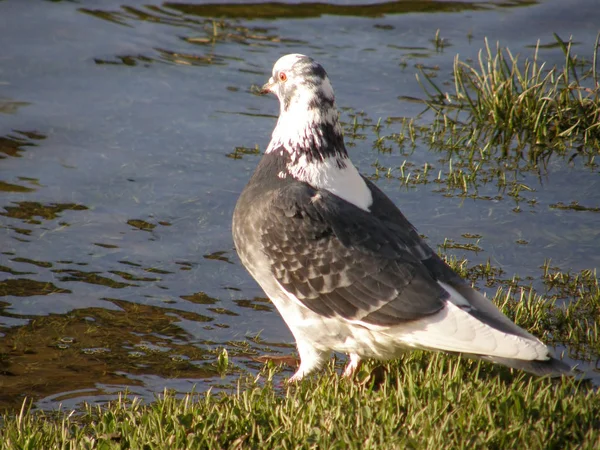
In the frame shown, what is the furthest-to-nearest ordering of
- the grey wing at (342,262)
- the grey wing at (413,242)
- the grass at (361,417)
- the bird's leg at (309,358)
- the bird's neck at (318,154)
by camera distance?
the bird's neck at (318,154) → the bird's leg at (309,358) → the grey wing at (413,242) → the grey wing at (342,262) → the grass at (361,417)

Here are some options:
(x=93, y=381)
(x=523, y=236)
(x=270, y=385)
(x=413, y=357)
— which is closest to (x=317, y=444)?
(x=270, y=385)

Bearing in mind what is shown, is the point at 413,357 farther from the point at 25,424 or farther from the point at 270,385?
the point at 25,424

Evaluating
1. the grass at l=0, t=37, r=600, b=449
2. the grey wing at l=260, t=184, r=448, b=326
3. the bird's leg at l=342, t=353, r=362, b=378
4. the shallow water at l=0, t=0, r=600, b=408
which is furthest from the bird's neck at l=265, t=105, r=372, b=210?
the shallow water at l=0, t=0, r=600, b=408

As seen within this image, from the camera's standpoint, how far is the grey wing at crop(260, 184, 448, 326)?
4559 mm

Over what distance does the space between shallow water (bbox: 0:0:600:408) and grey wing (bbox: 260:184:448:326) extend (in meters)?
0.80

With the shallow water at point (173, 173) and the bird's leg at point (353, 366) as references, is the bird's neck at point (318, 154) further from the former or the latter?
the shallow water at point (173, 173)

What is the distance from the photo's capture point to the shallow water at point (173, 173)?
555 centimetres

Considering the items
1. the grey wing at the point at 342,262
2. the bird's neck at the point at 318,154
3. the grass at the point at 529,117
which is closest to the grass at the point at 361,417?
the grey wing at the point at 342,262

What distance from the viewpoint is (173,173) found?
7.98m

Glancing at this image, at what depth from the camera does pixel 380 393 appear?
4309 mm

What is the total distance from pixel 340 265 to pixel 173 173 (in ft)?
11.9

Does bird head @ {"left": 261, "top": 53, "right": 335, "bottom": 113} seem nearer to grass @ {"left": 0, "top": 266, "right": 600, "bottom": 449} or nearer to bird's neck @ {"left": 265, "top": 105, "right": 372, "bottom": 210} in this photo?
bird's neck @ {"left": 265, "top": 105, "right": 372, "bottom": 210}

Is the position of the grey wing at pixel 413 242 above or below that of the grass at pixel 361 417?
above

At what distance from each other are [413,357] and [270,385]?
2.82ft
